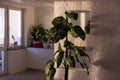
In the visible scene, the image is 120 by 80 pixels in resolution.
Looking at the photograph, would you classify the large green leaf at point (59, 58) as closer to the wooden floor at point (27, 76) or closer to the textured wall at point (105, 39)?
the textured wall at point (105, 39)

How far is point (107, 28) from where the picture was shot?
3.59m

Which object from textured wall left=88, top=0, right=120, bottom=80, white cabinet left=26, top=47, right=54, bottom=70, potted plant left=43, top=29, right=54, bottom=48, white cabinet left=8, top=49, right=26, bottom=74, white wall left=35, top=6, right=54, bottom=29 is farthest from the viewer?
white wall left=35, top=6, right=54, bottom=29

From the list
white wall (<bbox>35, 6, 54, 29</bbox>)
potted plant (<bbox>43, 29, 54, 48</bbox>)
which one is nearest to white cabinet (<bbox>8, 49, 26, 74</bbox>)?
potted plant (<bbox>43, 29, 54, 48</bbox>)

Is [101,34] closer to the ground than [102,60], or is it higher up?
higher up

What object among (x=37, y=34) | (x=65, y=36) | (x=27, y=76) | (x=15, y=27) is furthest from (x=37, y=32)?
(x=65, y=36)

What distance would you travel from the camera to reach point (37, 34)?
23.4 ft

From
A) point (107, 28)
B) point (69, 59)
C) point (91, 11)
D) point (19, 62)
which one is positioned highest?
point (91, 11)

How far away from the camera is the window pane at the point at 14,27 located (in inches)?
265

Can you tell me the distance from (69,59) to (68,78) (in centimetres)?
70

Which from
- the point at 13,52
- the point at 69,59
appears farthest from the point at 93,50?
the point at 13,52

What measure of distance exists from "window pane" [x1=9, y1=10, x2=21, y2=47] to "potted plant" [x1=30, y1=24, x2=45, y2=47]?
0.45 meters

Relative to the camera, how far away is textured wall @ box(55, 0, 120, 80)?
3.56 m

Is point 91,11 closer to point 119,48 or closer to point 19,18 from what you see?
point 119,48

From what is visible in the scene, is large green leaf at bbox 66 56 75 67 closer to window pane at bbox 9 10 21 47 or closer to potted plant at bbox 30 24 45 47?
window pane at bbox 9 10 21 47
